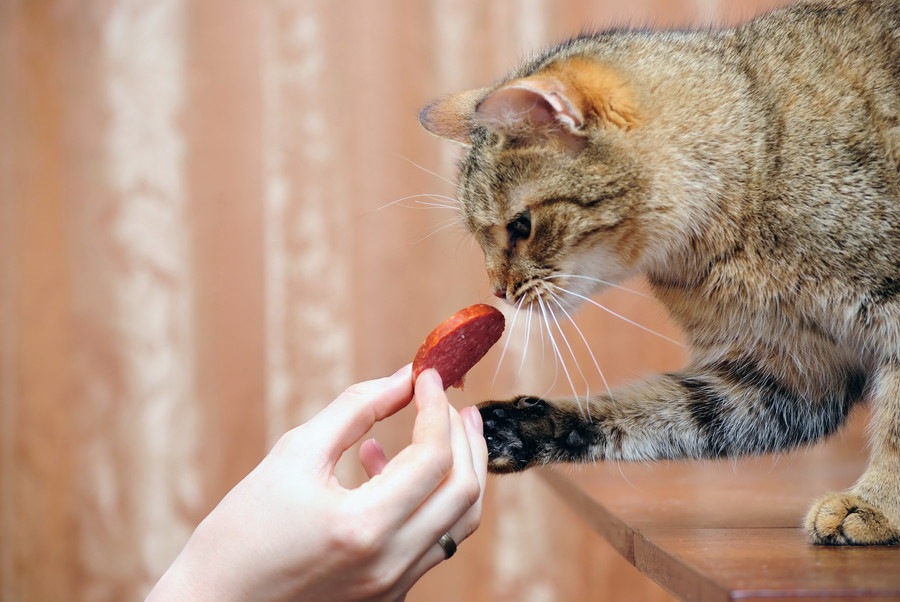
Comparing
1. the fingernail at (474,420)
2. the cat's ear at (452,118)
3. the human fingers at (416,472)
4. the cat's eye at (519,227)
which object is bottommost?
the fingernail at (474,420)

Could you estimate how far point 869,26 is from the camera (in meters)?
0.90

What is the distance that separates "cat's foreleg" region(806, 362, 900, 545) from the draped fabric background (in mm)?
714

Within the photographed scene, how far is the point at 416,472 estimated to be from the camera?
66cm

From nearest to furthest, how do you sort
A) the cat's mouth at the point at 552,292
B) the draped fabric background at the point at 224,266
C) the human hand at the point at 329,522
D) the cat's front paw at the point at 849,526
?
the human hand at the point at 329,522 → the cat's front paw at the point at 849,526 → the cat's mouth at the point at 552,292 → the draped fabric background at the point at 224,266

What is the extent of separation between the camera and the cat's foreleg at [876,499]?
75cm

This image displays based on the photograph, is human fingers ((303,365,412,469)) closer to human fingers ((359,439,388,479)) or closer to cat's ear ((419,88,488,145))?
human fingers ((359,439,388,479))

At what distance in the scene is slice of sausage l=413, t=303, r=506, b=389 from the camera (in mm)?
829

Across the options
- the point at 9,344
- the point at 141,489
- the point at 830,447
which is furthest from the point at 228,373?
the point at 830,447

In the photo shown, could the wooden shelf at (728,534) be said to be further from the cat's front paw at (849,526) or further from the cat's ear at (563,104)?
the cat's ear at (563,104)

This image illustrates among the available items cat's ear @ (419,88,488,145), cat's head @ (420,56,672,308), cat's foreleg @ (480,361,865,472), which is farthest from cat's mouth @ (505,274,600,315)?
cat's ear @ (419,88,488,145)

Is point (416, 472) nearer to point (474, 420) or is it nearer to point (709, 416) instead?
point (474, 420)

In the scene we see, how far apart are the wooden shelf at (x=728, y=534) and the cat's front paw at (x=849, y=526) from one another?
0.02 meters

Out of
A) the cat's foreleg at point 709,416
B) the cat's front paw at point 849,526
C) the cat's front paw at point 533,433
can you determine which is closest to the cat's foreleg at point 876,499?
the cat's front paw at point 849,526

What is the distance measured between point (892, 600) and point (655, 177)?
1.72 ft
